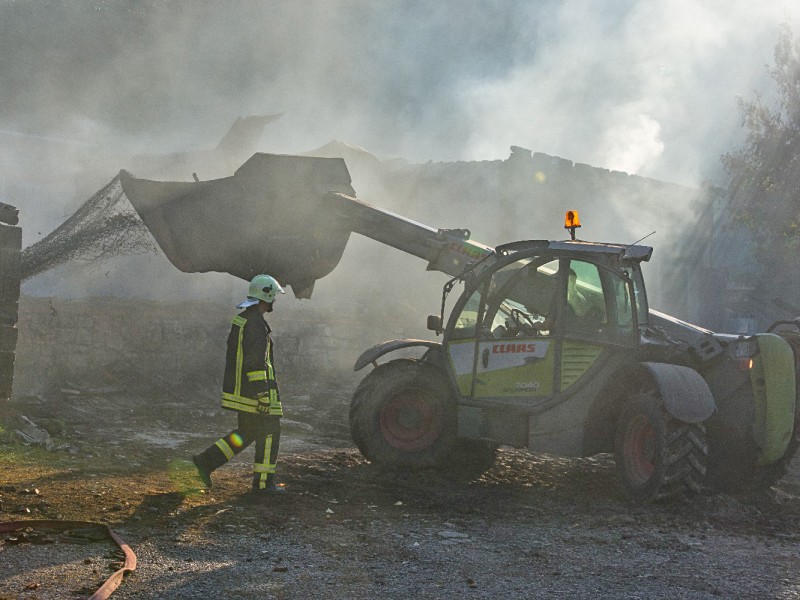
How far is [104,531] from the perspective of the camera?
5129 mm

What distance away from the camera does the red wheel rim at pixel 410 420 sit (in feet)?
25.8

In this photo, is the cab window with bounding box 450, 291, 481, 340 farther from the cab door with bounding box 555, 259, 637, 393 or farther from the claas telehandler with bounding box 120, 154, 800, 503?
the cab door with bounding box 555, 259, 637, 393

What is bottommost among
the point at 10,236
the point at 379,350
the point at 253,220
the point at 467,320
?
the point at 379,350

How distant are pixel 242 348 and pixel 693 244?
25758 mm

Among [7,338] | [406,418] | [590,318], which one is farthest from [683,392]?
[7,338]

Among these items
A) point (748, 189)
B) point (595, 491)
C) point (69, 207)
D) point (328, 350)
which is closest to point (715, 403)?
point (595, 491)

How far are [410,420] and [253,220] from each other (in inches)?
114

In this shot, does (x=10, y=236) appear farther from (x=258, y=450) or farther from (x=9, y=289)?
(x=258, y=450)

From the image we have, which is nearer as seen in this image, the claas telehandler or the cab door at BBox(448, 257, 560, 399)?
the claas telehandler

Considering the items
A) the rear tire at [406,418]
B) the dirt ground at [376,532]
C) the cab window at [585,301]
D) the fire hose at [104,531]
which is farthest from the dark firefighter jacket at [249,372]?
the cab window at [585,301]

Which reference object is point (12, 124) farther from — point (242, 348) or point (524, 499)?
point (524, 499)

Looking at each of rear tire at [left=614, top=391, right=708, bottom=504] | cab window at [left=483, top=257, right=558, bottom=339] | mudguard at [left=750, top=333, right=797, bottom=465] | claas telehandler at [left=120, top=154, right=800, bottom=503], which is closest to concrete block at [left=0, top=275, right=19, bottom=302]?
claas telehandler at [left=120, top=154, right=800, bottom=503]

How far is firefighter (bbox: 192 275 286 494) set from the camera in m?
6.66

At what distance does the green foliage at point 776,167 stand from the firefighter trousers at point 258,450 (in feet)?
58.6
